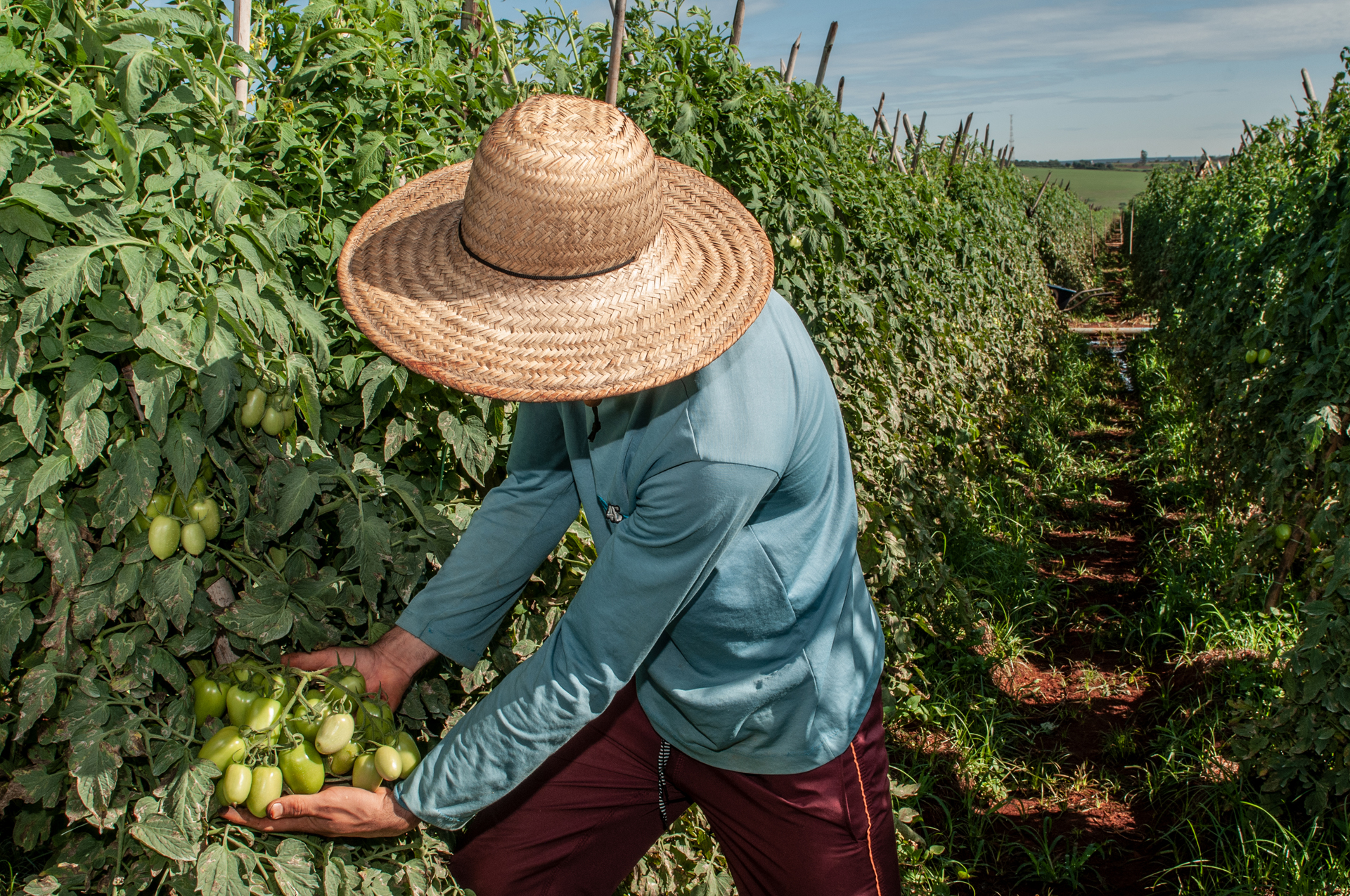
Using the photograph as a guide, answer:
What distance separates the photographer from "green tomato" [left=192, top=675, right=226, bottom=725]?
134cm

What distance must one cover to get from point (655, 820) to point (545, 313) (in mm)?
1032

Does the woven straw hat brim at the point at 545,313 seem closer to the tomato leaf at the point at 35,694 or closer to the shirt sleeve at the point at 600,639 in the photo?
the shirt sleeve at the point at 600,639

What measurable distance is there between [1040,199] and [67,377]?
16.3 metres

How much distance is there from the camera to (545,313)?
1.14 meters

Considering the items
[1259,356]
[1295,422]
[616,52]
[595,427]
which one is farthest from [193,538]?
[1259,356]

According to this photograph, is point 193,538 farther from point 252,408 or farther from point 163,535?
point 252,408

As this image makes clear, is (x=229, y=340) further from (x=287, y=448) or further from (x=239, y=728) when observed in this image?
(x=239, y=728)

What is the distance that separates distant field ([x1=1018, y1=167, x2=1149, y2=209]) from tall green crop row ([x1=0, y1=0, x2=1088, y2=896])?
131 feet

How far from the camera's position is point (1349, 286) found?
3160mm

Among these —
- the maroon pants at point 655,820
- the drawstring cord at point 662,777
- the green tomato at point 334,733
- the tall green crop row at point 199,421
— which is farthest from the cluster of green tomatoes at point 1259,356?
the green tomato at point 334,733

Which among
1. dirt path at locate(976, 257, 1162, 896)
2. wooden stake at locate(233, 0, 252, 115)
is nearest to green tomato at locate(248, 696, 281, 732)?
wooden stake at locate(233, 0, 252, 115)

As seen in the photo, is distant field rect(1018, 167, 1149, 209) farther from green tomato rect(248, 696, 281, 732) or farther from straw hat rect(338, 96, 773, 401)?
green tomato rect(248, 696, 281, 732)

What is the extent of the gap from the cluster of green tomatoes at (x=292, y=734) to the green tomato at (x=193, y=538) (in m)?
0.18

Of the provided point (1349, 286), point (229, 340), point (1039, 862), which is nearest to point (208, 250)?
point (229, 340)
